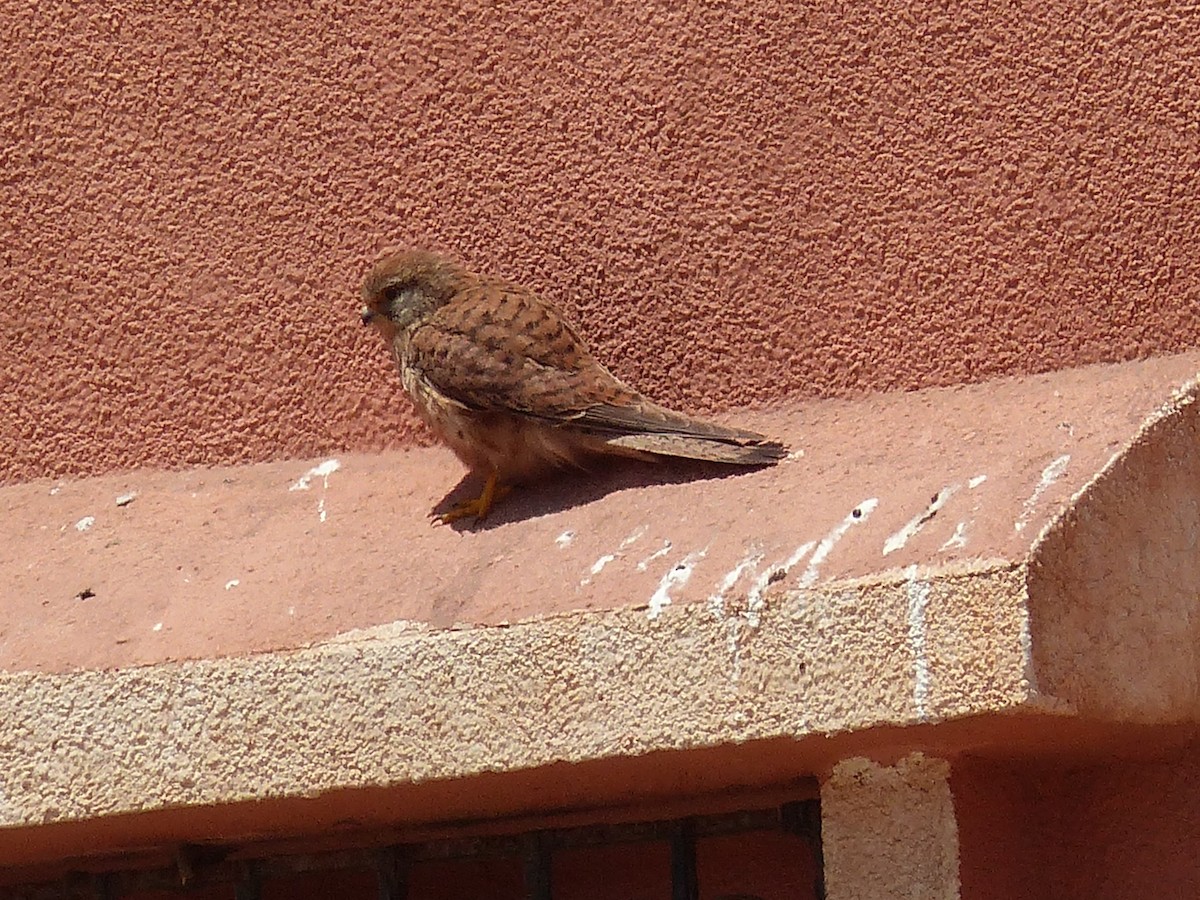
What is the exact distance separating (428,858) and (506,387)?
0.85 metres

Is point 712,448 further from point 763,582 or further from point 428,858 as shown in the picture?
point 428,858

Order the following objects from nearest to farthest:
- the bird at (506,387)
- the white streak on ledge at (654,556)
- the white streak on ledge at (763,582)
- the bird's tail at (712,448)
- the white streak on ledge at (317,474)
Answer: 1. the white streak on ledge at (763,582)
2. the white streak on ledge at (654,556)
3. the bird's tail at (712,448)
4. the bird at (506,387)
5. the white streak on ledge at (317,474)

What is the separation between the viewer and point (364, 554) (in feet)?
11.2

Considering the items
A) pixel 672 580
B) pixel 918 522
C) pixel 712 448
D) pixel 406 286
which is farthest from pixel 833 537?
pixel 406 286

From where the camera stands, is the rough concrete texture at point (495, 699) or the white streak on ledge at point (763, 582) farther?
the white streak on ledge at point (763, 582)

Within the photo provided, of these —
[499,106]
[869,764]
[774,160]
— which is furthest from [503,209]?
[869,764]

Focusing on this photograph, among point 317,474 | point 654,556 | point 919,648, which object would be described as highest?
point 317,474

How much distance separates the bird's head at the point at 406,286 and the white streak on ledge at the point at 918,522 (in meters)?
1.24

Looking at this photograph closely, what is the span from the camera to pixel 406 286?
12.6ft

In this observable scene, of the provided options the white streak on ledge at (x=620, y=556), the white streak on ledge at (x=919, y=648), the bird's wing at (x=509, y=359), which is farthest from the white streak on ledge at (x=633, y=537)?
the white streak on ledge at (x=919, y=648)

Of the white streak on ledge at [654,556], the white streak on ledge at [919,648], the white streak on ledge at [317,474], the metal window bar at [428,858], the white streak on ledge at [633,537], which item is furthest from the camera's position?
the white streak on ledge at [317,474]

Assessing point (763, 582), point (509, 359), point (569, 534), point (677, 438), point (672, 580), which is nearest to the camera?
point (763, 582)

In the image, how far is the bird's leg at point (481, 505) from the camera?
3510 mm

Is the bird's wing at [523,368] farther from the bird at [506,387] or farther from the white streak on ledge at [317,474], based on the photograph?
the white streak on ledge at [317,474]
